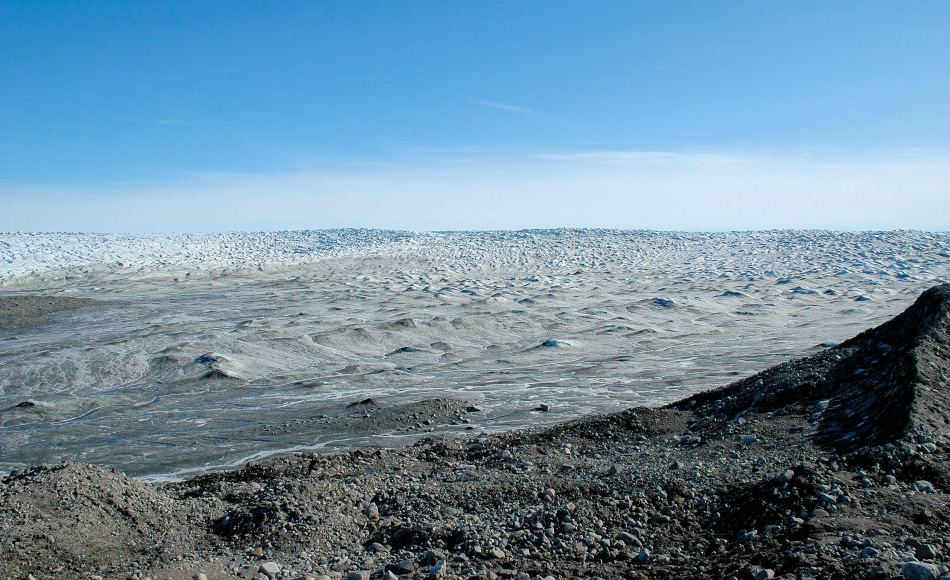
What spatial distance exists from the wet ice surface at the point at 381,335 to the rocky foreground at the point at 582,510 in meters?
3.02

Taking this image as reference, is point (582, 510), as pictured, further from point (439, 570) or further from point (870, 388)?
point (870, 388)

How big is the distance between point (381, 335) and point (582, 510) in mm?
12665

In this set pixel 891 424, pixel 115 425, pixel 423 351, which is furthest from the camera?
pixel 423 351

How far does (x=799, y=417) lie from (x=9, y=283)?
3272 cm

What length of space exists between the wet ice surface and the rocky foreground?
119 inches

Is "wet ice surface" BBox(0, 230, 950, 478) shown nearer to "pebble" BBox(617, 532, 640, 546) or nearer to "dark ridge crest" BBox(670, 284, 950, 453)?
"dark ridge crest" BBox(670, 284, 950, 453)

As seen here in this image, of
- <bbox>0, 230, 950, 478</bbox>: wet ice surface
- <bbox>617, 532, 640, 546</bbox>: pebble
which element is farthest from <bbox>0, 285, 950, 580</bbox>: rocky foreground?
<bbox>0, 230, 950, 478</bbox>: wet ice surface

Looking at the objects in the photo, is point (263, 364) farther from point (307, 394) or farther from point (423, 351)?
point (423, 351)

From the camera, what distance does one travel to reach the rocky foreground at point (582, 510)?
3.74 meters

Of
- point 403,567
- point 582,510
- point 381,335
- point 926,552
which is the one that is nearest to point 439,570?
point 403,567

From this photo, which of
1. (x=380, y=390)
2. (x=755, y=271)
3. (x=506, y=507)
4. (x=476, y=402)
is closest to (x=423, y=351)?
(x=380, y=390)

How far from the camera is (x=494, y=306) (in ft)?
69.9

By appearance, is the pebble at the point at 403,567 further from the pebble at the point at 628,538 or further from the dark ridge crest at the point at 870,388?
the dark ridge crest at the point at 870,388

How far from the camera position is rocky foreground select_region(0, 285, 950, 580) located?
3.74 meters
